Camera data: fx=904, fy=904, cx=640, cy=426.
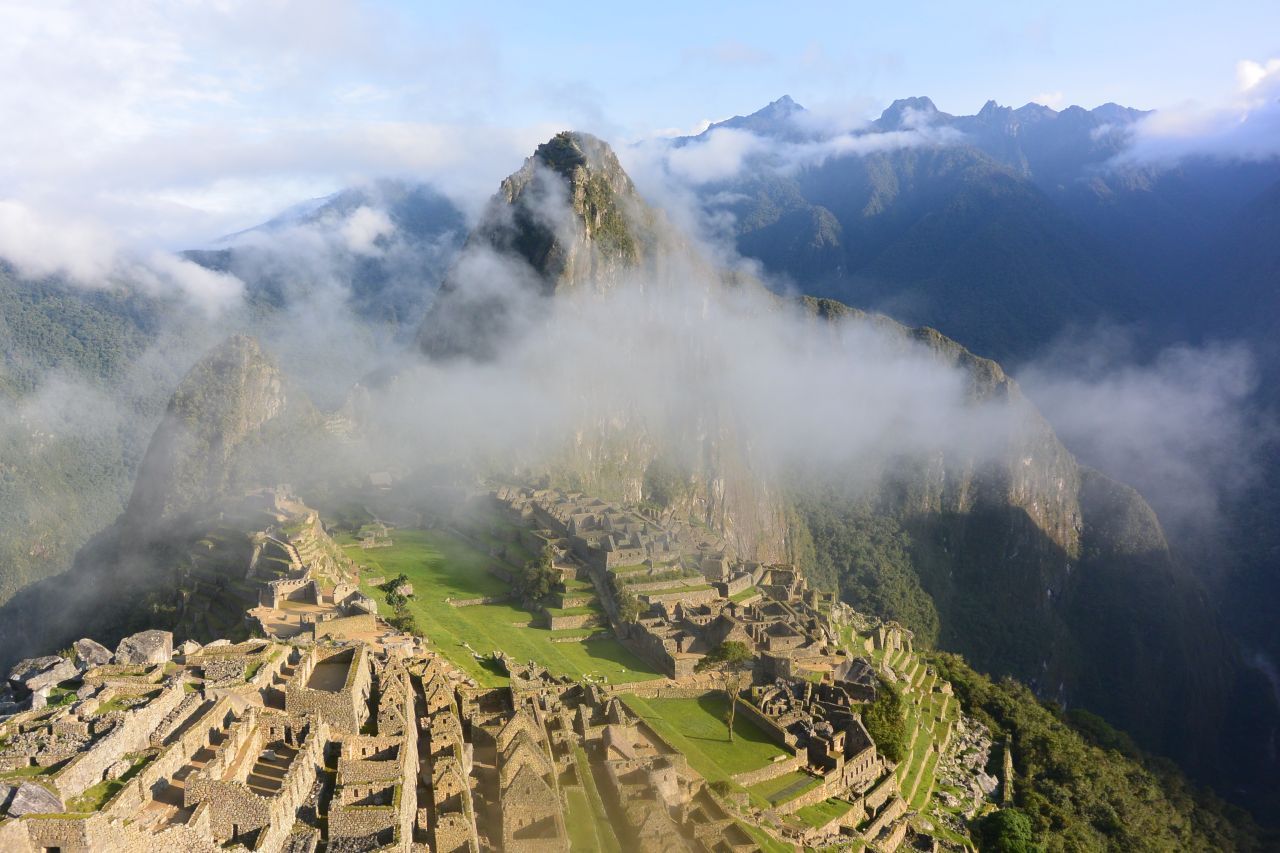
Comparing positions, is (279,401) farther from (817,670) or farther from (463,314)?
(817,670)

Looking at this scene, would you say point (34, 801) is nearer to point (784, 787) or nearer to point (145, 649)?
A: point (145, 649)

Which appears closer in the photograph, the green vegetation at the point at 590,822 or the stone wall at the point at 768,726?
the green vegetation at the point at 590,822

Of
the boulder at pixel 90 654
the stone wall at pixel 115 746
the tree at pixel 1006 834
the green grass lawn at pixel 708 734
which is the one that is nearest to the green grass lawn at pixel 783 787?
the green grass lawn at pixel 708 734

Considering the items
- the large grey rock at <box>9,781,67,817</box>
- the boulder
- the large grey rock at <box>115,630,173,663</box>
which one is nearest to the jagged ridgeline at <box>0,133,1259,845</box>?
the boulder

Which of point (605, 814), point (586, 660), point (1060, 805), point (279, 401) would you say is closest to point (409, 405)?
point (279, 401)

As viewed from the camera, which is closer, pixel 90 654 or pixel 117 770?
pixel 117 770

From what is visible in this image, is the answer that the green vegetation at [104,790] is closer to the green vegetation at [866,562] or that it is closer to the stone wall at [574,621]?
the stone wall at [574,621]

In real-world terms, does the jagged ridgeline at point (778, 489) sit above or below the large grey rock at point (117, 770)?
below

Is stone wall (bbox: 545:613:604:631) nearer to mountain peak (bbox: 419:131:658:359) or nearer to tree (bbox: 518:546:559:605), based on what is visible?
tree (bbox: 518:546:559:605)

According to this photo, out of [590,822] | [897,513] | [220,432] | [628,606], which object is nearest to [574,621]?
[628,606]
